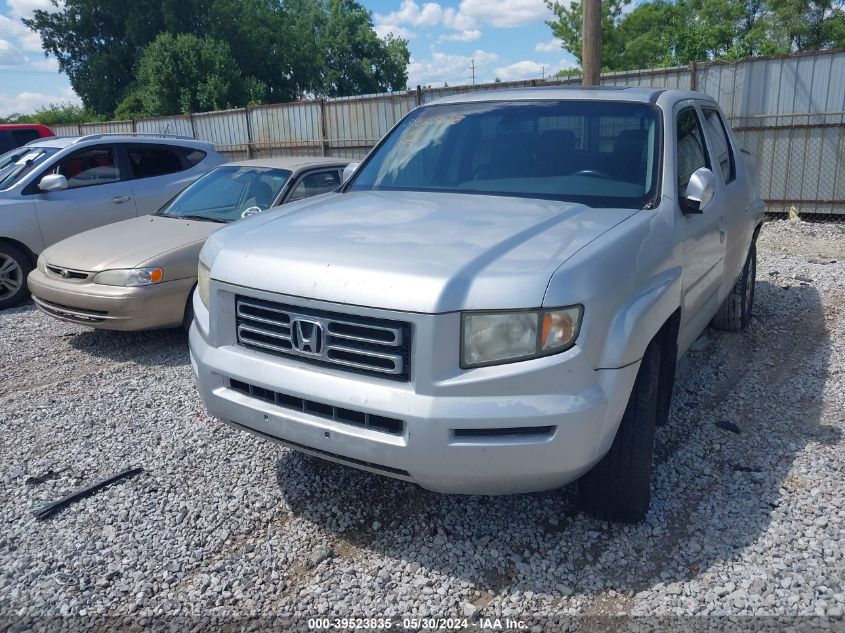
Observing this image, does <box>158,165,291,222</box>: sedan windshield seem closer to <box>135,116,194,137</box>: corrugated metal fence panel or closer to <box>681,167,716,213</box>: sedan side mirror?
<box>681,167,716,213</box>: sedan side mirror

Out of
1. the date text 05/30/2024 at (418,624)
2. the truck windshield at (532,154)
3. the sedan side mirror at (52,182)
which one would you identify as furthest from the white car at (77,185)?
the date text 05/30/2024 at (418,624)

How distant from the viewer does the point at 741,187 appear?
4.90 meters

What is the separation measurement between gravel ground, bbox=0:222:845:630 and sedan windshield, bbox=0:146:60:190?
4.44 metres

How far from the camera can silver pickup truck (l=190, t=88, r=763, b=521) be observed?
2410 millimetres

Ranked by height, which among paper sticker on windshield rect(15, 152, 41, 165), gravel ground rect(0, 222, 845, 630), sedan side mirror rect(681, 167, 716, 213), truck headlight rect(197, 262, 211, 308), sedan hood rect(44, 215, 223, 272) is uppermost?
paper sticker on windshield rect(15, 152, 41, 165)

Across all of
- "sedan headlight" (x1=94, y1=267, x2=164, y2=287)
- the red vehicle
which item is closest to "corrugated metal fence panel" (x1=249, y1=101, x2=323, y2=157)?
the red vehicle

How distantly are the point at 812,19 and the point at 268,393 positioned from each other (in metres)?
37.3

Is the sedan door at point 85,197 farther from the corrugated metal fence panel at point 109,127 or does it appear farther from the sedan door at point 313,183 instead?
the corrugated metal fence panel at point 109,127

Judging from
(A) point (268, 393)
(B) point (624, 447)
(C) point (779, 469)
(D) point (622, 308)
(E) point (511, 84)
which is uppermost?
(E) point (511, 84)

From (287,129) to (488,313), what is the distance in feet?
47.1

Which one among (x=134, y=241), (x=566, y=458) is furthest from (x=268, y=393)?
(x=134, y=241)

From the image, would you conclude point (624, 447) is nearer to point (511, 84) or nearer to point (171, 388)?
point (171, 388)

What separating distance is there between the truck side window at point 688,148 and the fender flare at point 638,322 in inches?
26.9

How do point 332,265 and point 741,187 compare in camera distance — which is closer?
point 332,265
